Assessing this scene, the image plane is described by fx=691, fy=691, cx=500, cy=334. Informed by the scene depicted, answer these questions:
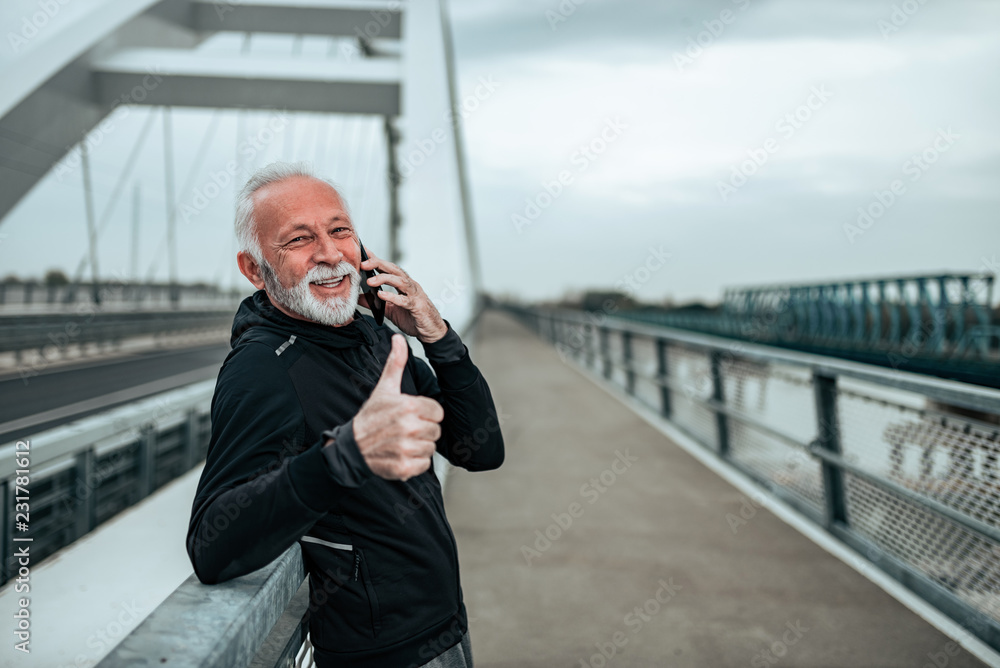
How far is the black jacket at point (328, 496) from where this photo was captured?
1.06 metres

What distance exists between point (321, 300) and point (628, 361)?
8.69m

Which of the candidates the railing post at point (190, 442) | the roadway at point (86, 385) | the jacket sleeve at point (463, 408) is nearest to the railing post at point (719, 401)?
the jacket sleeve at point (463, 408)

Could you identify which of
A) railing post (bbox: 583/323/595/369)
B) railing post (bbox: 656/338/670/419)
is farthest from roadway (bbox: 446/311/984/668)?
railing post (bbox: 583/323/595/369)

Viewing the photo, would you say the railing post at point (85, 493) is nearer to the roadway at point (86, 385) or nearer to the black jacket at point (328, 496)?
the black jacket at point (328, 496)

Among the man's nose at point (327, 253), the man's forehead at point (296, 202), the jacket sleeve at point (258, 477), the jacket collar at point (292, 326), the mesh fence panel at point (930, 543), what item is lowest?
the mesh fence panel at point (930, 543)

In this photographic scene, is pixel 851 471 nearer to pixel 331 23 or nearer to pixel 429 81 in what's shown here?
pixel 429 81

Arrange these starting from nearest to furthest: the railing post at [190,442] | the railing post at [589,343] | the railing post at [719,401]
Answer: the railing post at [719,401]
the railing post at [190,442]
the railing post at [589,343]

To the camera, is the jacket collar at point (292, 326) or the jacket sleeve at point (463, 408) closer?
the jacket collar at point (292, 326)

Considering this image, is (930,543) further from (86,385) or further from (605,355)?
(86,385)

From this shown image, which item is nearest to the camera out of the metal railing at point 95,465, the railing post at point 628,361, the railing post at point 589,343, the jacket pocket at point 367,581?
the jacket pocket at point 367,581

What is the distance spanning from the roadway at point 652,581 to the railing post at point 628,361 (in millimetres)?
3849

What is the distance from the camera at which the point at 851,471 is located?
365 centimetres

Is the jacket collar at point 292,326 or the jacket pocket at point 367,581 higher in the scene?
the jacket collar at point 292,326

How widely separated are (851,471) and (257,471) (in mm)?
3404
